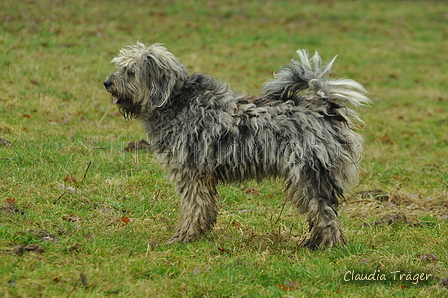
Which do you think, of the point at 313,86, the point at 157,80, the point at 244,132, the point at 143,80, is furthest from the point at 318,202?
the point at 143,80

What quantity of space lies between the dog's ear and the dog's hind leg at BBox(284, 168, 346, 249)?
157 cm

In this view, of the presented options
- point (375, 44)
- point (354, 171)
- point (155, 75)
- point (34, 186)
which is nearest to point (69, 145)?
point (34, 186)

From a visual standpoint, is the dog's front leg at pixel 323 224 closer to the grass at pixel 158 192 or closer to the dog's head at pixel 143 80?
the grass at pixel 158 192

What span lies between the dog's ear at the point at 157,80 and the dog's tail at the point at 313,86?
1115 mm

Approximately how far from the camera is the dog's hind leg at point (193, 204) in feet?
19.2

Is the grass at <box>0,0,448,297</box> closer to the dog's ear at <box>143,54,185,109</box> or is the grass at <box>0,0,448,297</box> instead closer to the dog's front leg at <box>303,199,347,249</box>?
the dog's front leg at <box>303,199,347,249</box>

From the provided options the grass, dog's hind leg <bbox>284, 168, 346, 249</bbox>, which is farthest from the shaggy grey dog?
the grass

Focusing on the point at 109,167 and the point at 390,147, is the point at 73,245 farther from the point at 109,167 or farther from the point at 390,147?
the point at 390,147

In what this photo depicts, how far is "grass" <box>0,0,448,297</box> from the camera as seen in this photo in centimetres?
483

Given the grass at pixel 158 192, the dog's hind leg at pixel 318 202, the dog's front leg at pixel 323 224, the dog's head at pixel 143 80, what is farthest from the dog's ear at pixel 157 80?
the dog's front leg at pixel 323 224

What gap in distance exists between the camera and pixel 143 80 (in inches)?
230

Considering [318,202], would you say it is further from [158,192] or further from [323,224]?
[158,192]

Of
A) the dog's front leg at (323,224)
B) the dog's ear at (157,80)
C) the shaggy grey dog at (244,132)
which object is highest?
the dog's ear at (157,80)

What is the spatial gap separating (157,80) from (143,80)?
0.15 meters
